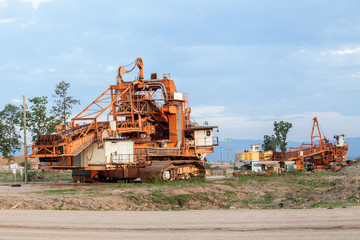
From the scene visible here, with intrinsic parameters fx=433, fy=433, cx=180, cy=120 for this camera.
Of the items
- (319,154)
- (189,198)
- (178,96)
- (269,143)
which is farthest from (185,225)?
(269,143)

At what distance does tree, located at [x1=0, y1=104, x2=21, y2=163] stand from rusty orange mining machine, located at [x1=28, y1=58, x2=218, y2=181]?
26.6 meters

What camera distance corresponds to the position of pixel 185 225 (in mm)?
11750

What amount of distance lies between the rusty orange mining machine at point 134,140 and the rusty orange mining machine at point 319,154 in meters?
18.7

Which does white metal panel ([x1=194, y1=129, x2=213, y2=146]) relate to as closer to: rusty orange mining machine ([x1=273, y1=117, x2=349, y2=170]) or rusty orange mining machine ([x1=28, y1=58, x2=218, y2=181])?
rusty orange mining machine ([x1=28, y1=58, x2=218, y2=181])

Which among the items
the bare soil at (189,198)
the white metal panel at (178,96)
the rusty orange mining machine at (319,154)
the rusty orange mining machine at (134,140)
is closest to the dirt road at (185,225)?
the bare soil at (189,198)

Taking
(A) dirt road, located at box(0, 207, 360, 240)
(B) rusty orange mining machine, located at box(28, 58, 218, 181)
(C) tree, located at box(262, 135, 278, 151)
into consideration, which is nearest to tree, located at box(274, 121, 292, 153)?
(C) tree, located at box(262, 135, 278, 151)

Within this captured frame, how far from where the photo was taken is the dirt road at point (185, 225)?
34.5ft

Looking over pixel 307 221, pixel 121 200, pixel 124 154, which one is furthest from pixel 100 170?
pixel 307 221

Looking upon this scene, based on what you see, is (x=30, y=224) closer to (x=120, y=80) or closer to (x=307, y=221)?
(x=307, y=221)

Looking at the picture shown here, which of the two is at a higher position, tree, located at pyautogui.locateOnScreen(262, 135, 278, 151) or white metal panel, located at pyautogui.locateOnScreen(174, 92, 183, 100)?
white metal panel, located at pyautogui.locateOnScreen(174, 92, 183, 100)

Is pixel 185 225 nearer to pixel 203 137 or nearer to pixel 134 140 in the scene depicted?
pixel 134 140

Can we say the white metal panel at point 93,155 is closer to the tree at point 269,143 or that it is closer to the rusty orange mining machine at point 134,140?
the rusty orange mining machine at point 134,140

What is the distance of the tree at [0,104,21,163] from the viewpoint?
2163 inches

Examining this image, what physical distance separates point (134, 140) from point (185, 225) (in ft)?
60.6
